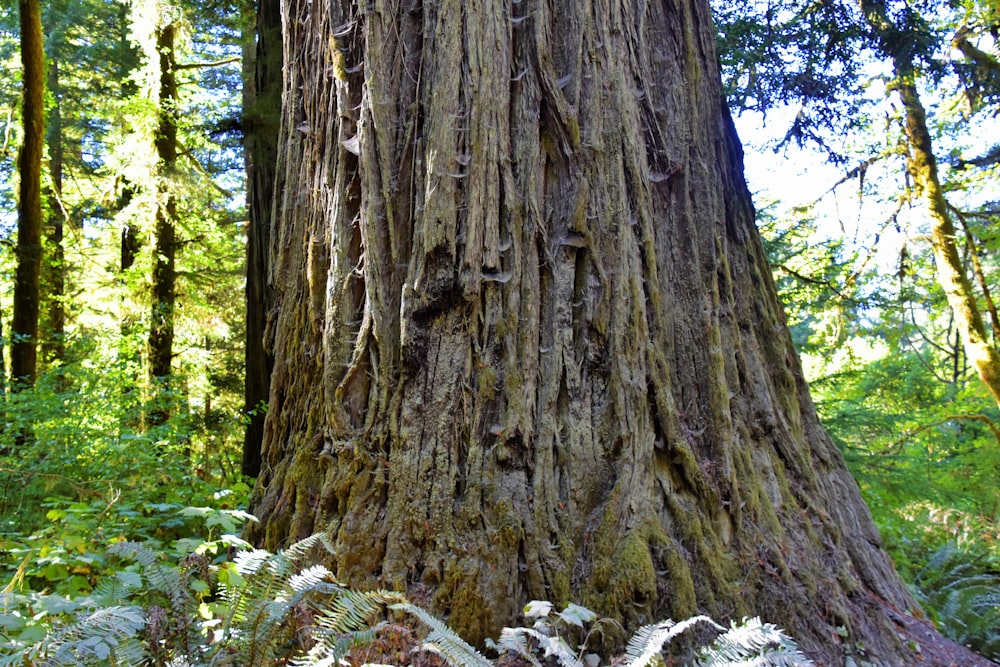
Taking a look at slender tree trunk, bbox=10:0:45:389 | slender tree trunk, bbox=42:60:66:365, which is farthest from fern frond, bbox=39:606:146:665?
slender tree trunk, bbox=10:0:45:389

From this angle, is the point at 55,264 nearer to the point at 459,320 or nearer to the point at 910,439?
the point at 459,320

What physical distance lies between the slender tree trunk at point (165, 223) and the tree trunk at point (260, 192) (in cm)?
371

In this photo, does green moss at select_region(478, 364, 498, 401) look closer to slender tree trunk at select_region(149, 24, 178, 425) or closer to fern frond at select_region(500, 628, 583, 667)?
fern frond at select_region(500, 628, 583, 667)

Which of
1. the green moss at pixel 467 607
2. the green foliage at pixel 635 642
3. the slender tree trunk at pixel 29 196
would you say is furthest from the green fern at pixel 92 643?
the slender tree trunk at pixel 29 196

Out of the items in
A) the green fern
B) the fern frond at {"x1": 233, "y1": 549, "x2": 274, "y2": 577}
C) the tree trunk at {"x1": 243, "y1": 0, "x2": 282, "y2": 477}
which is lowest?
the green fern

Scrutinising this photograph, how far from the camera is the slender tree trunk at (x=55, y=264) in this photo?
36.0ft

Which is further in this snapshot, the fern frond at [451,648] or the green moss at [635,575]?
the green moss at [635,575]

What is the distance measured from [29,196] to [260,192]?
5.97 metres

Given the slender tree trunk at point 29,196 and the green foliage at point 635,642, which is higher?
the slender tree trunk at point 29,196

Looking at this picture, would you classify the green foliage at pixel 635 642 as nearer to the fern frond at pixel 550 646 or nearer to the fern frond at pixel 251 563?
the fern frond at pixel 550 646

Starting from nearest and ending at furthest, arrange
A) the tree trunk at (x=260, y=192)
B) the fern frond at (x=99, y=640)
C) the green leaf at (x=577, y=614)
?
the fern frond at (x=99, y=640) < the green leaf at (x=577, y=614) < the tree trunk at (x=260, y=192)

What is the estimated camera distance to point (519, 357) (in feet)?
9.82

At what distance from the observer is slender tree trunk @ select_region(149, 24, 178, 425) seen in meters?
10.0

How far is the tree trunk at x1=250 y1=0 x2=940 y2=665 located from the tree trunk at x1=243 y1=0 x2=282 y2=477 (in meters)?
2.89
